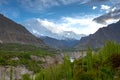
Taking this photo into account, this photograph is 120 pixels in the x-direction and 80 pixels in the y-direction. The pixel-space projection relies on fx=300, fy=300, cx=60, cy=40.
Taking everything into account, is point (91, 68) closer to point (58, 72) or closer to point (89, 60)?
point (89, 60)

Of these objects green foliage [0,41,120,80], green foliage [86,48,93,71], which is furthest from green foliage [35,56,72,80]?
green foliage [86,48,93,71]

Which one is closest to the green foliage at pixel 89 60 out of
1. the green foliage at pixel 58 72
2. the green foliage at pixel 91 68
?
the green foliage at pixel 91 68

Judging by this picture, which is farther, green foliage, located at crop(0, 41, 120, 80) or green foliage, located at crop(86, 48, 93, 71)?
green foliage, located at crop(86, 48, 93, 71)

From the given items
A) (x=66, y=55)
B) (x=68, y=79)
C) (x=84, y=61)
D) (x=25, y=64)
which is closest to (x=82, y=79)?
(x=68, y=79)

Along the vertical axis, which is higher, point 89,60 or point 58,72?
point 89,60

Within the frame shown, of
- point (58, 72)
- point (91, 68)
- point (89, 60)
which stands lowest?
point (58, 72)

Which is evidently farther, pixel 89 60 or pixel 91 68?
pixel 89 60

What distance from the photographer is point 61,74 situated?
20.8 meters

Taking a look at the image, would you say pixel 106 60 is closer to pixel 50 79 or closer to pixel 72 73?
pixel 72 73

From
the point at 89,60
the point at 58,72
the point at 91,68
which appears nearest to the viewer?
the point at 91,68

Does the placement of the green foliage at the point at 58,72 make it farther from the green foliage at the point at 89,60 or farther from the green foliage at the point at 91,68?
the green foliage at the point at 89,60

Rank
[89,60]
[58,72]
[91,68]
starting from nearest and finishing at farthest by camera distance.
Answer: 1. [91,68]
2. [89,60]
3. [58,72]

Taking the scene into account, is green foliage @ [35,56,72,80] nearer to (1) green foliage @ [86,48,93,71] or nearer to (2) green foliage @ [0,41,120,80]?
(2) green foliage @ [0,41,120,80]

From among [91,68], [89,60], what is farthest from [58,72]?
[91,68]
